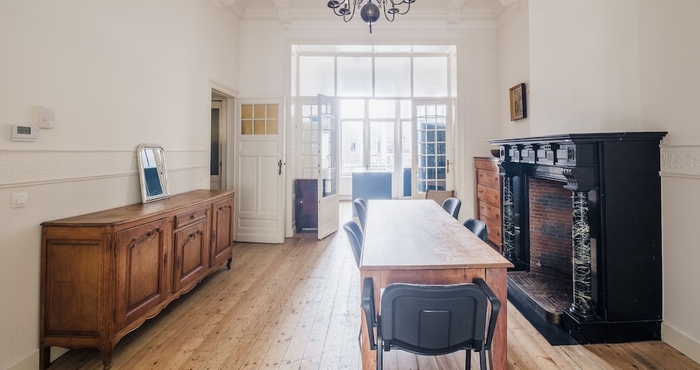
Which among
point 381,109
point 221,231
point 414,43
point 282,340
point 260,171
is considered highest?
point 414,43

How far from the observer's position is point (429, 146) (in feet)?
20.1

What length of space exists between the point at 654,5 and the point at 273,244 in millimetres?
4845

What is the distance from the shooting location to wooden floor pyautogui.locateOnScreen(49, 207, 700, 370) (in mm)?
2033

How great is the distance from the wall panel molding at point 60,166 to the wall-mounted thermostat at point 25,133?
3.3 inches

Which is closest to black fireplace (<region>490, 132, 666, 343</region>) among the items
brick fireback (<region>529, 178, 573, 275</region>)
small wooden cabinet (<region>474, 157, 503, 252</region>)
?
brick fireback (<region>529, 178, 573, 275</region>)

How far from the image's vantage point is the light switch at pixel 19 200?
182cm

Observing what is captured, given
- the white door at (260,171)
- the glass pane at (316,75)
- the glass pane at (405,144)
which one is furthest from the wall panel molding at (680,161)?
the glass pane at (405,144)

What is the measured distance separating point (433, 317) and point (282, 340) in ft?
4.65

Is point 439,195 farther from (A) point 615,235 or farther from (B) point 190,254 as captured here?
(B) point 190,254

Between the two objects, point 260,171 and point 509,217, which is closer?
point 509,217

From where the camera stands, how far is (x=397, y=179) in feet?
28.3

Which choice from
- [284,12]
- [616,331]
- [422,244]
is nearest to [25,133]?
→ [422,244]

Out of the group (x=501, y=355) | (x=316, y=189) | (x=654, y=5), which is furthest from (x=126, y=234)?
(x=654, y=5)

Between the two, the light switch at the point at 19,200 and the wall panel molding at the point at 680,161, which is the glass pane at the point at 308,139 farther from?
the wall panel molding at the point at 680,161
